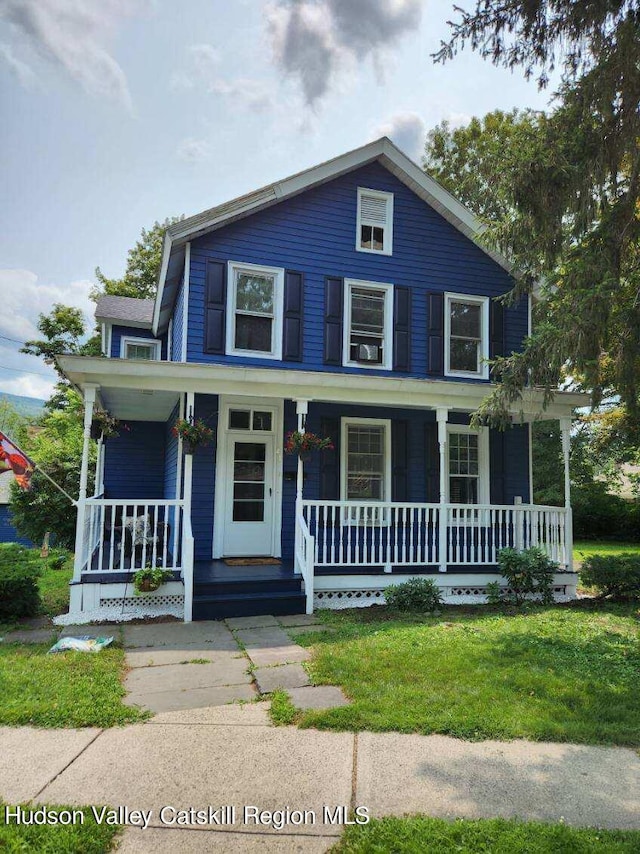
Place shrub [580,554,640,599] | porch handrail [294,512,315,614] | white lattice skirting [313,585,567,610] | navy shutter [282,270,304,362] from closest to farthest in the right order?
porch handrail [294,512,315,614]
white lattice skirting [313,585,567,610]
shrub [580,554,640,599]
navy shutter [282,270,304,362]

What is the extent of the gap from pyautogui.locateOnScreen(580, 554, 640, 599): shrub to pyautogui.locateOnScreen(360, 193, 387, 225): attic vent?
7.09 meters

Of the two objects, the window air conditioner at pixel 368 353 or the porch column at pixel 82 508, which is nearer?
the porch column at pixel 82 508

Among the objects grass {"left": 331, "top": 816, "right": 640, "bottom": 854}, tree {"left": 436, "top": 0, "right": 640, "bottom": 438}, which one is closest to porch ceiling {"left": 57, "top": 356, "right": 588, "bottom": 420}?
tree {"left": 436, "top": 0, "right": 640, "bottom": 438}

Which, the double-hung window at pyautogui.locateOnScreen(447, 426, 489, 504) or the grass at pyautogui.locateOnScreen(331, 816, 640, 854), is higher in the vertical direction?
the double-hung window at pyautogui.locateOnScreen(447, 426, 489, 504)

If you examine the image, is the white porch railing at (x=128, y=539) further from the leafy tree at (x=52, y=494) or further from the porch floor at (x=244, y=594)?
the leafy tree at (x=52, y=494)

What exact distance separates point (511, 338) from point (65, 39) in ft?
29.6

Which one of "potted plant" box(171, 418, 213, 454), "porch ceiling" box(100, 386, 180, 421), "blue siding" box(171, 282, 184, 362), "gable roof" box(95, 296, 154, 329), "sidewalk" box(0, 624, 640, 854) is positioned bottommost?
"sidewalk" box(0, 624, 640, 854)

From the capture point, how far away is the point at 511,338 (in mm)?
10562

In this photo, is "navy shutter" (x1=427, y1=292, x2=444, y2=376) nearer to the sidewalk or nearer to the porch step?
the porch step

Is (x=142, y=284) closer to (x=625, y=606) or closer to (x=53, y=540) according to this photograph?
(x=53, y=540)

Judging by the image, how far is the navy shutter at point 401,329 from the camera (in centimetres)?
978

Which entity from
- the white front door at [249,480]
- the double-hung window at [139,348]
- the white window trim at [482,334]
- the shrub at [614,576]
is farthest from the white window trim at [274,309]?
the shrub at [614,576]

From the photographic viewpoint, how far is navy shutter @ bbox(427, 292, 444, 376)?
998 cm

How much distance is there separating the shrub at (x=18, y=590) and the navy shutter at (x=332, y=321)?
5.55 meters
